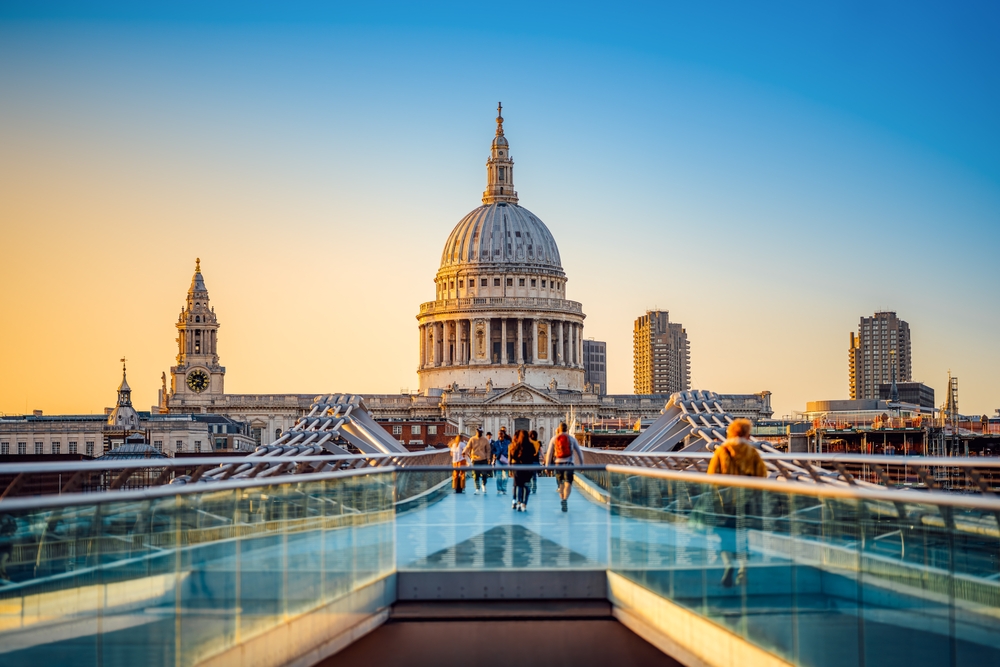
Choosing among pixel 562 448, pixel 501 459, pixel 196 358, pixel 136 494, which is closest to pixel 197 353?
pixel 196 358

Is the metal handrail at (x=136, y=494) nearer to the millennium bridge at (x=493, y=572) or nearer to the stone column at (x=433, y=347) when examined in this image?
the millennium bridge at (x=493, y=572)

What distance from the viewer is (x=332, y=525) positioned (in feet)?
47.8

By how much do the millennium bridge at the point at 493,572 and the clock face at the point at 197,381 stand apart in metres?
172

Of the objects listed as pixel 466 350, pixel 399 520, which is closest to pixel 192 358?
pixel 466 350

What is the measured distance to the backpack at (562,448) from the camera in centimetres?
2394

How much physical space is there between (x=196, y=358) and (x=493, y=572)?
178m

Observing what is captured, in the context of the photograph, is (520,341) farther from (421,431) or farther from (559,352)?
(421,431)

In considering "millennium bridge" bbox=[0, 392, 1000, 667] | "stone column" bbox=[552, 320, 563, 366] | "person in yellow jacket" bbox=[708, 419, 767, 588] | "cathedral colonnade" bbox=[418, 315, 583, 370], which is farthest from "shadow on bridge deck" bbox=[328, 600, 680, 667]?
"stone column" bbox=[552, 320, 563, 366]

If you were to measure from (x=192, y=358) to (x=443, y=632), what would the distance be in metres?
179

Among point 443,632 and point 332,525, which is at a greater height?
point 332,525

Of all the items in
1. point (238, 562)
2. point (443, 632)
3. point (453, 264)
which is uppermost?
point (453, 264)

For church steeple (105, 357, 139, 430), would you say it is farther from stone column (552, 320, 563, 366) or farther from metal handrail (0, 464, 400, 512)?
metal handrail (0, 464, 400, 512)

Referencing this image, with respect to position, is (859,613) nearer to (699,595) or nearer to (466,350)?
(699,595)

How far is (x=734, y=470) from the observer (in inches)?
578
